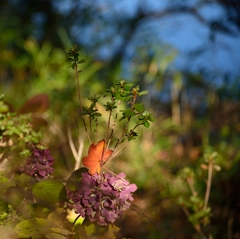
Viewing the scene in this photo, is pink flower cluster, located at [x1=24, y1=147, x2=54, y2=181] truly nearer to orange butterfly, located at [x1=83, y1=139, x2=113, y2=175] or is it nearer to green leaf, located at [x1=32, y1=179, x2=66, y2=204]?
green leaf, located at [x1=32, y1=179, x2=66, y2=204]

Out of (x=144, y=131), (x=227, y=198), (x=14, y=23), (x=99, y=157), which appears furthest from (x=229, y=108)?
(x=14, y=23)

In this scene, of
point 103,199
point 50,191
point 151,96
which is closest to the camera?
point 103,199

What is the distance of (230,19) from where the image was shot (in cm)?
375

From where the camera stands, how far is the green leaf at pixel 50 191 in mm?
1000

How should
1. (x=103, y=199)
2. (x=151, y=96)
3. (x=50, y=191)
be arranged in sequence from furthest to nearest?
(x=151, y=96) → (x=50, y=191) → (x=103, y=199)

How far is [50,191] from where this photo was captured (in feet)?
3.29

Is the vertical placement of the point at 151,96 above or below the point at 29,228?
above

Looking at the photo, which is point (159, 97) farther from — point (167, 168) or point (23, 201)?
point (23, 201)

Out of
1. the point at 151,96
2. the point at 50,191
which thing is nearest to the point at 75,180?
the point at 50,191

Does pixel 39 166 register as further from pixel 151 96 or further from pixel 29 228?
pixel 151 96

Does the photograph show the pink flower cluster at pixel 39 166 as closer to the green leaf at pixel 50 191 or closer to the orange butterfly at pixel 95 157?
the green leaf at pixel 50 191

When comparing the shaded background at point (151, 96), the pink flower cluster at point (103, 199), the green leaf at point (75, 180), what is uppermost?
the shaded background at point (151, 96)

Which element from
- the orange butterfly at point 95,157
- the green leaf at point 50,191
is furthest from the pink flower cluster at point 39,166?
the orange butterfly at point 95,157

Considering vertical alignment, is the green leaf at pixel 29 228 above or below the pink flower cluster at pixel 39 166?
below
